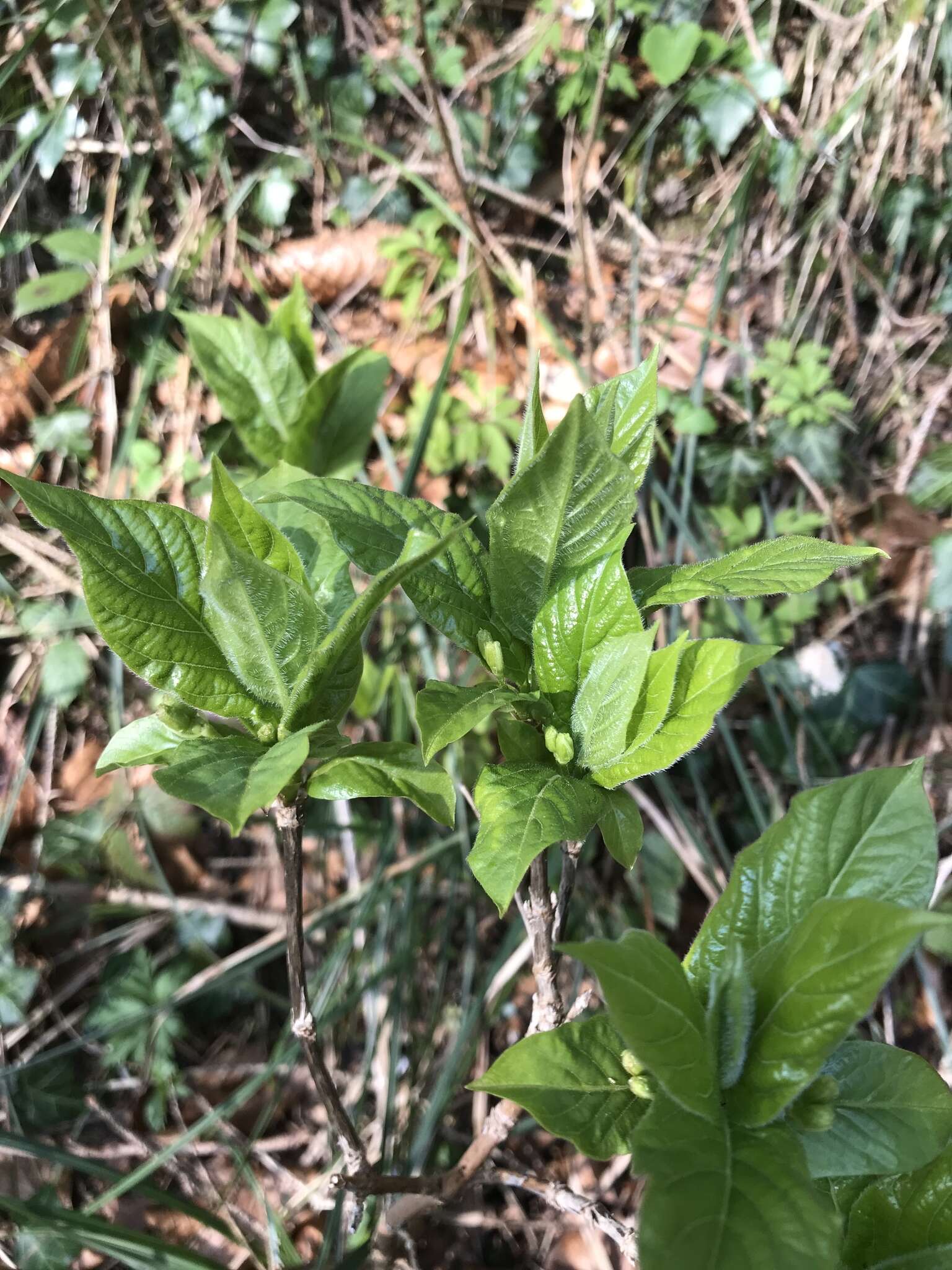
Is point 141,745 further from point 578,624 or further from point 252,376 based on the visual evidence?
point 252,376

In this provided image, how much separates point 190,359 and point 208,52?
0.89 metres

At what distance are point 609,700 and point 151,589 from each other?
352 millimetres

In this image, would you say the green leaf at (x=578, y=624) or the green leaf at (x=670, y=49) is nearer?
the green leaf at (x=578, y=624)

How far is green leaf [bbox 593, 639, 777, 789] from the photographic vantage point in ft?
1.82

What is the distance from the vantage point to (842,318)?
2.18 m

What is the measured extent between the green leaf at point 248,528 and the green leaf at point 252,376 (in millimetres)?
871

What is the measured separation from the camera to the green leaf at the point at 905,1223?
615 millimetres

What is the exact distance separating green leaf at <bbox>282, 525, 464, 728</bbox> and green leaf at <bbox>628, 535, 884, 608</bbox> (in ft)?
0.60

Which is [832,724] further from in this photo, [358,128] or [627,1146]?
[358,128]

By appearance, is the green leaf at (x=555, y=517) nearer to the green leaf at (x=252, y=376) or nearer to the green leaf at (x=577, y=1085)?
the green leaf at (x=577, y=1085)

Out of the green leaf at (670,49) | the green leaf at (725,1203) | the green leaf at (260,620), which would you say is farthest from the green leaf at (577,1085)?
the green leaf at (670,49)

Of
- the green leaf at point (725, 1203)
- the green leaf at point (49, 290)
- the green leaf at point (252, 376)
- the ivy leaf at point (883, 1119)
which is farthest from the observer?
the green leaf at point (49, 290)

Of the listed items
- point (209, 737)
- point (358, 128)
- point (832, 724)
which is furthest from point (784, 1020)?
point (358, 128)

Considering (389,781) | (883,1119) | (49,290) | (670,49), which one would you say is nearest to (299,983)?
(389,781)
